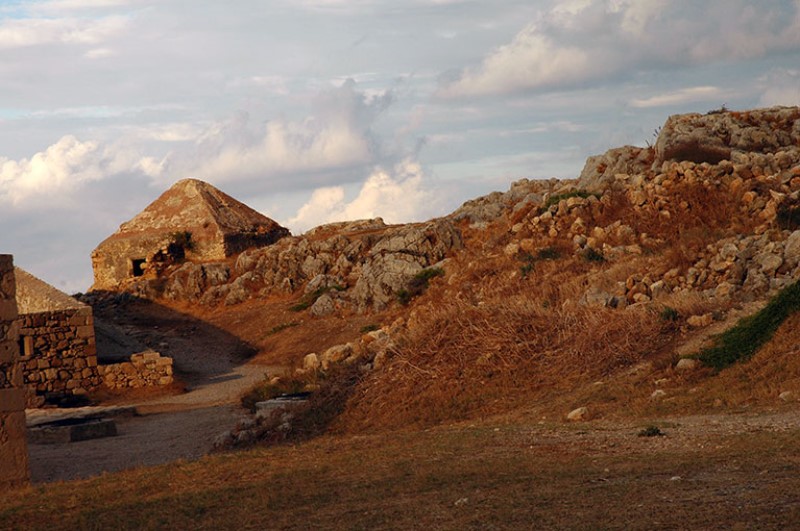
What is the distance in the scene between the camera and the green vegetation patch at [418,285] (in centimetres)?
2802

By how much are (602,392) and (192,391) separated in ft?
35.7

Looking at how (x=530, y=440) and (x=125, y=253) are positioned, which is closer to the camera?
(x=530, y=440)

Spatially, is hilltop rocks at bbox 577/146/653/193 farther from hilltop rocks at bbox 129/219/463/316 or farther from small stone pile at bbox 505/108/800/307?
hilltop rocks at bbox 129/219/463/316

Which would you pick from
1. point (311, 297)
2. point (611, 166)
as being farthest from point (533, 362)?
point (311, 297)

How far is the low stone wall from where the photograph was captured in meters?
23.1

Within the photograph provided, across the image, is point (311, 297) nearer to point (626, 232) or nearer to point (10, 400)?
point (626, 232)

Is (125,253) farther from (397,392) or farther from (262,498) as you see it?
(262,498)

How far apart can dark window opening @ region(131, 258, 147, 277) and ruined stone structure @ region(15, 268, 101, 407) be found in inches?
644

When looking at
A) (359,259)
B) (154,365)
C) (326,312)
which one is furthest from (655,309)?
(359,259)

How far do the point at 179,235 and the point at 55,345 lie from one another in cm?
1732

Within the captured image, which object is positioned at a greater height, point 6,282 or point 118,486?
point 6,282

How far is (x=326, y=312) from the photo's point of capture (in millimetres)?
29422

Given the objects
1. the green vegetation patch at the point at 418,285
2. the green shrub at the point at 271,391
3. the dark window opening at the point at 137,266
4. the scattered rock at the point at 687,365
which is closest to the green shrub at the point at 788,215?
the scattered rock at the point at 687,365

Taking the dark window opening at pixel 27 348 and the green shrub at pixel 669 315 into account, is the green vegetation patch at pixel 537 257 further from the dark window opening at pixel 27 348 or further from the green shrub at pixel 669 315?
the dark window opening at pixel 27 348
